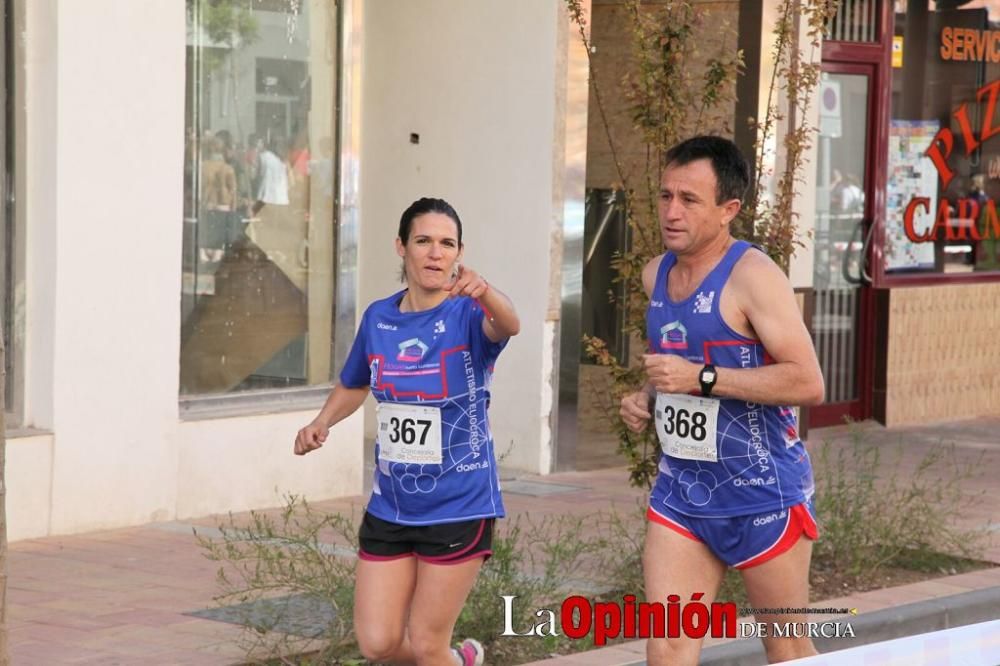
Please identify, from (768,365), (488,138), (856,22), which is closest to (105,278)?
(488,138)

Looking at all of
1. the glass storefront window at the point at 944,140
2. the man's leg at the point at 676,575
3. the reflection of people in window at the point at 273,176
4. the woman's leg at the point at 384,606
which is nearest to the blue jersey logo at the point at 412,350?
the woman's leg at the point at 384,606

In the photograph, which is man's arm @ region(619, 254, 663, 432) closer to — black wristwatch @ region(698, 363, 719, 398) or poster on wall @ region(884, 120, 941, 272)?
black wristwatch @ region(698, 363, 719, 398)

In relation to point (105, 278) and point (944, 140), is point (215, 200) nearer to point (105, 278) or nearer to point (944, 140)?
point (105, 278)

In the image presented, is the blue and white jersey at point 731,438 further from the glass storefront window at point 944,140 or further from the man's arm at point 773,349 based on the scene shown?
the glass storefront window at point 944,140

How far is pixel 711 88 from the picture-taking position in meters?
8.28

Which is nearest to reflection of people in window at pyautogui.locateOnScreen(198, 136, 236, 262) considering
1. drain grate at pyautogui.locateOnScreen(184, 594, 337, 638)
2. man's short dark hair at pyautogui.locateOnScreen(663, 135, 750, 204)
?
drain grate at pyautogui.locateOnScreen(184, 594, 337, 638)

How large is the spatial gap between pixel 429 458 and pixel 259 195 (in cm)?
541

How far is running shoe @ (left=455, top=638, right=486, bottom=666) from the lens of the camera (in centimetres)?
593

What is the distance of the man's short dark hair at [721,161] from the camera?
541cm

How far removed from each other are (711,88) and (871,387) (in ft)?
24.6

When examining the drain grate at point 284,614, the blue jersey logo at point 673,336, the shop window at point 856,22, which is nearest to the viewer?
the blue jersey logo at point 673,336

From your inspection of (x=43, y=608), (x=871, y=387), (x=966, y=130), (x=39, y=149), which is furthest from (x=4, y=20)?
(x=966, y=130)

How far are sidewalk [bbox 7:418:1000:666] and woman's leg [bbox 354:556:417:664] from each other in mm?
1209

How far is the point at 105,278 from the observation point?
31.2 feet
